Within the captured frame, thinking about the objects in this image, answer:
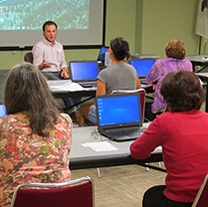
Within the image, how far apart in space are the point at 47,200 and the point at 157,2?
7.85 m

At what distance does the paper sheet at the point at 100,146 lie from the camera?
106 inches

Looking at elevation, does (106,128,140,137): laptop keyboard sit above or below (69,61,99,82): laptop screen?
below

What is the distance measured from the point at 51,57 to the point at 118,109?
3039mm

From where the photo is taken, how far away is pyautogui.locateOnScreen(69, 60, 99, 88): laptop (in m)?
5.07

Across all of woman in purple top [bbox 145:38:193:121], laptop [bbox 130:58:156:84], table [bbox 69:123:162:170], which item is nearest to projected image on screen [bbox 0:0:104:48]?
laptop [bbox 130:58:156:84]

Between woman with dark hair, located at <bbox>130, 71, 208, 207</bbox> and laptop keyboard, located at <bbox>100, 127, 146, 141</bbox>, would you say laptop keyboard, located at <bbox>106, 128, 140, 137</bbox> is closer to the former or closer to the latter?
laptop keyboard, located at <bbox>100, 127, 146, 141</bbox>

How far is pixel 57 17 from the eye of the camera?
8508mm

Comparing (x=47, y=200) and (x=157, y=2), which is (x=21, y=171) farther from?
(x=157, y=2)

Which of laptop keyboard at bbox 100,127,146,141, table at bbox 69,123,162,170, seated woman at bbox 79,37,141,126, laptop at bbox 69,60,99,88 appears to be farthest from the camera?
laptop at bbox 69,60,99,88

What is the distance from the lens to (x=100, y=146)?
9.05 feet

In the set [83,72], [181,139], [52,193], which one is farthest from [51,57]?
[52,193]

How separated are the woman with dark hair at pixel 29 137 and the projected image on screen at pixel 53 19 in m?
6.27

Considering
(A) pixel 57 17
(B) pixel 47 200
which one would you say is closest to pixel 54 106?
(B) pixel 47 200

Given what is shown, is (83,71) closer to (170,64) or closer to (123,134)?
(170,64)
